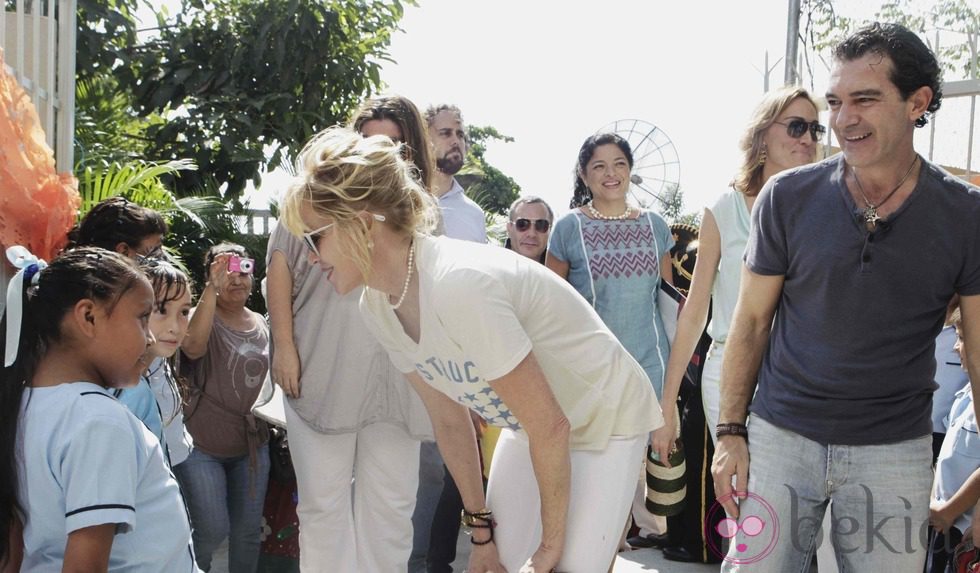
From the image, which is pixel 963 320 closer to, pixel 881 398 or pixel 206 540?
pixel 881 398

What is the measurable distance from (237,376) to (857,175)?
9.64 ft

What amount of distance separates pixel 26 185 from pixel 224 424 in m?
1.45

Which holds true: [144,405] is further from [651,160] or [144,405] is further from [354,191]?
[651,160]

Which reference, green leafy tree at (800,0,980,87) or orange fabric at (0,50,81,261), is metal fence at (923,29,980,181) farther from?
orange fabric at (0,50,81,261)

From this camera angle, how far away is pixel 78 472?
2.29 m

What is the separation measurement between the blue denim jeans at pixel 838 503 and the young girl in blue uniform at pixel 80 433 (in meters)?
1.46

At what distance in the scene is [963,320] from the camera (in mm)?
2807

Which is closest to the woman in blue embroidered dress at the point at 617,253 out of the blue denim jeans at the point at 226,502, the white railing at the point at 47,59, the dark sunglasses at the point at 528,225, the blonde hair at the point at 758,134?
the dark sunglasses at the point at 528,225

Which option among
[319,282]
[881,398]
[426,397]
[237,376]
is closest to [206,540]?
[237,376]

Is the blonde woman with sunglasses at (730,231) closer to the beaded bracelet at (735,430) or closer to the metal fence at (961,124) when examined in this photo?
the beaded bracelet at (735,430)

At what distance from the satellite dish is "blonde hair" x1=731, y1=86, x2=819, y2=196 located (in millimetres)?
2849

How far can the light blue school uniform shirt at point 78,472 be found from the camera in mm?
2283

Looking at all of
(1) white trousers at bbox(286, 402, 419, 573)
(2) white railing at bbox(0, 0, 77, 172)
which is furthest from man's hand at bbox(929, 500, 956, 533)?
(2) white railing at bbox(0, 0, 77, 172)

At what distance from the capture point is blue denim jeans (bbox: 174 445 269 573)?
4.54 metres
